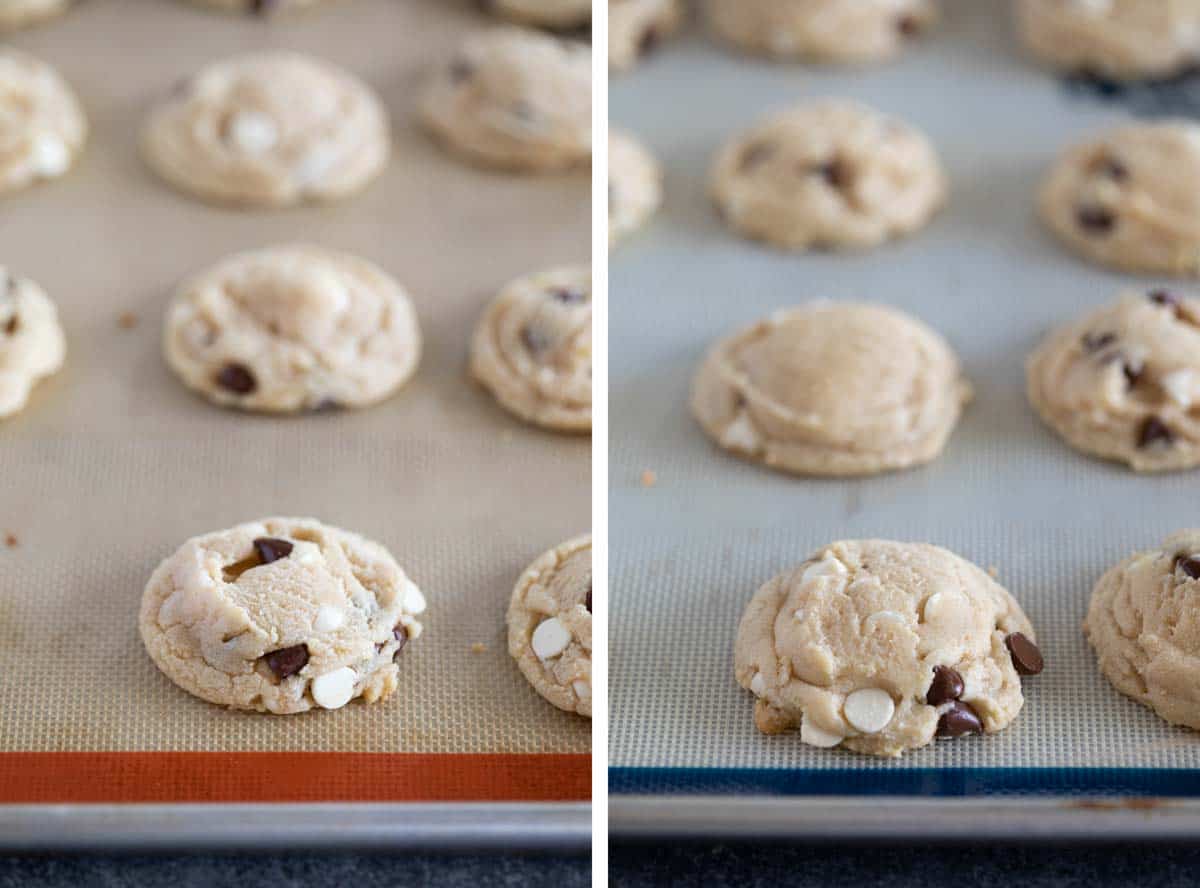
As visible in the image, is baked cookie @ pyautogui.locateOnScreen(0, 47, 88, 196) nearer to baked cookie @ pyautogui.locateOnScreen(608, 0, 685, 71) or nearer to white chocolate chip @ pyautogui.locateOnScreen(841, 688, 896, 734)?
baked cookie @ pyautogui.locateOnScreen(608, 0, 685, 71)

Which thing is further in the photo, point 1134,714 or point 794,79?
point 794,79

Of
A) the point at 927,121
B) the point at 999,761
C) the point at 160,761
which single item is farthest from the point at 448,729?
the point at 927,121

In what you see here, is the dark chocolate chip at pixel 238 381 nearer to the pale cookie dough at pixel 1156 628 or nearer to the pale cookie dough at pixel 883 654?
the pale cookie dough at pixel 883 654

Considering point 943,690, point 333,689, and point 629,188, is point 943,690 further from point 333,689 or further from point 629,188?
point 629,188

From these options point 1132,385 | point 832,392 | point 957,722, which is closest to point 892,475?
point 832,392

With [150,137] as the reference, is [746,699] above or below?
below

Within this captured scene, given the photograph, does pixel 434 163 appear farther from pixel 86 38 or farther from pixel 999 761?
pixel 999 761
